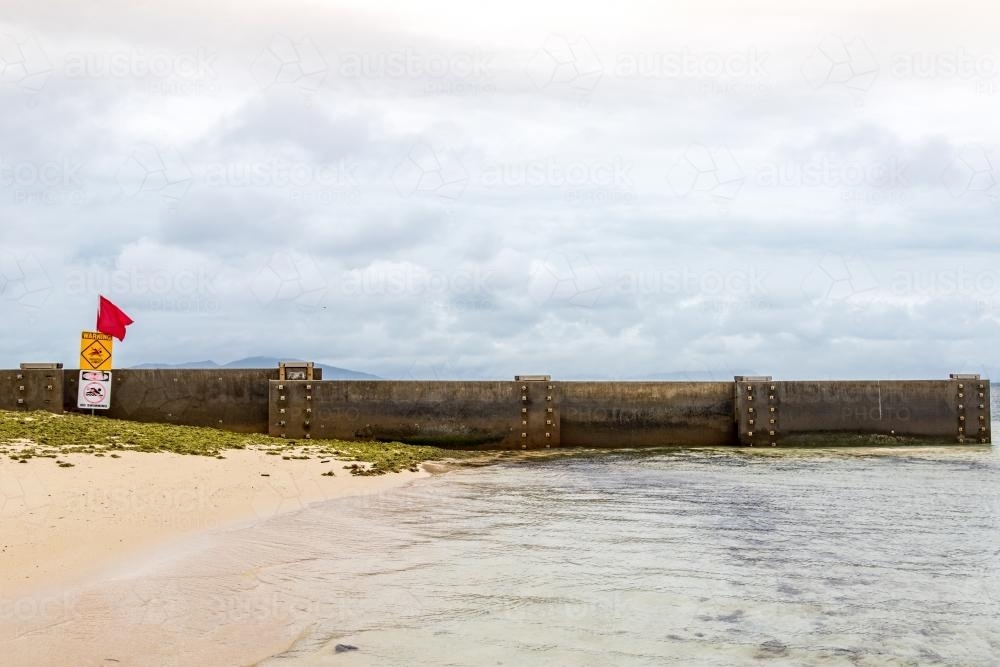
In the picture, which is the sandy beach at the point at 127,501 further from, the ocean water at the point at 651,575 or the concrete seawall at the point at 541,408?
the concrete seawall at the point at 541,408

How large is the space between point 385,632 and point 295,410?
16.2 m

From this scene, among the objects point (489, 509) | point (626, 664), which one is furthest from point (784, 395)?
point (626, 664)

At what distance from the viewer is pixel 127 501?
12289 millimetres

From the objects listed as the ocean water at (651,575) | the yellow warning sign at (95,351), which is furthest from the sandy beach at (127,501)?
the yellow warning sign at (95,351)

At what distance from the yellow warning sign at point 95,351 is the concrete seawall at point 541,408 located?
0.51m

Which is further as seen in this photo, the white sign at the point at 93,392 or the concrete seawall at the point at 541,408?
the concrete seawall at the point at 541,408

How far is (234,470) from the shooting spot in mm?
16016

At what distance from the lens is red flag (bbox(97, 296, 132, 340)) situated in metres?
23.3

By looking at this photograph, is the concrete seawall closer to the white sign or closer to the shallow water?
the white sign

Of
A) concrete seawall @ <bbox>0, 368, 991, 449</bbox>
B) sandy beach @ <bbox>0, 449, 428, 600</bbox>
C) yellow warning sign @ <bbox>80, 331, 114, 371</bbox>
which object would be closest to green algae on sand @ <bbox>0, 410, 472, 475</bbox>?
sandy beach @ <bbox>0, 449, 428, 600</bbox>

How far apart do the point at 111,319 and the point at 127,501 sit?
12.7 metres

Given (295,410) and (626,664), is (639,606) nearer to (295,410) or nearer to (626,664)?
(626,664)

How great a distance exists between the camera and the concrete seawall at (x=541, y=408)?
75.4 feet

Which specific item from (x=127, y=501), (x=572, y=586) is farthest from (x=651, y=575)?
(x=127, y=501)
